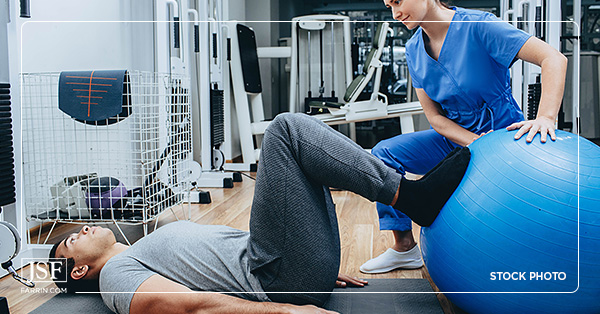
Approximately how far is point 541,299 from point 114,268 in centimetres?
95

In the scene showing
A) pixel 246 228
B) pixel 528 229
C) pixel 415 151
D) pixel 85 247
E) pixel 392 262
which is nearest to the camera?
pixel 528 229

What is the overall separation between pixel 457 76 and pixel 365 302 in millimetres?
681

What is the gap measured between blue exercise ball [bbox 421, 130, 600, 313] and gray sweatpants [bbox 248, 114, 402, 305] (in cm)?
19

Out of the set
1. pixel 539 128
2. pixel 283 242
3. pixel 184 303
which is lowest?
pixel 184 303

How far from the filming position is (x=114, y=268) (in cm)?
115

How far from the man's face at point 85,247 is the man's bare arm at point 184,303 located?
274 millimetres

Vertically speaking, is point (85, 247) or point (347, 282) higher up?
point (85, 247)

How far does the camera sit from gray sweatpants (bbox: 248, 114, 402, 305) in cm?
111

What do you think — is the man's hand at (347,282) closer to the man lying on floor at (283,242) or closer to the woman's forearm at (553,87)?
the man lying on floor at (283,242)

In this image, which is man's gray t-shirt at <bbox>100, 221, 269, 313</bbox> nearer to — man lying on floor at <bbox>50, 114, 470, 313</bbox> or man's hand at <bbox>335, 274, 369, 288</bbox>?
man lying on floor at <bbox>50, 114, 470, 313</bbox>

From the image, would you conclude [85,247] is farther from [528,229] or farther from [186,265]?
[528,229]

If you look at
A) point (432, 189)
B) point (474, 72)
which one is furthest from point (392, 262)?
point (474, 72)

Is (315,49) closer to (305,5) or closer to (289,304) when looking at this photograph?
(305,5)

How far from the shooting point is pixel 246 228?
2.13 metres
